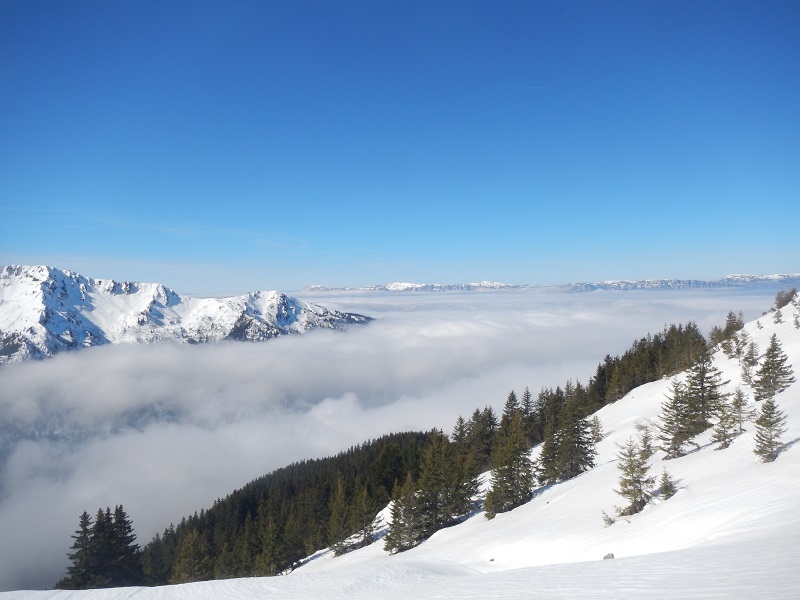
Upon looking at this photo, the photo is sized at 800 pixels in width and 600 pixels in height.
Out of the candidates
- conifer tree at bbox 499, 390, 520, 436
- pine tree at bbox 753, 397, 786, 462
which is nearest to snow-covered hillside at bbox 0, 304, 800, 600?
pine tree at bbox 753, 397, 786, 462

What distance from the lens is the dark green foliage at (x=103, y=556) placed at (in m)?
34.3

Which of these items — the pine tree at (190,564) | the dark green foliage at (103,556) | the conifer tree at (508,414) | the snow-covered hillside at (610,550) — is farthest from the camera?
the conifer tree at (508,414)

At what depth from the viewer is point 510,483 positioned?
34.8 meters

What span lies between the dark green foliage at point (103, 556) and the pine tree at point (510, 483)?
3110 cm

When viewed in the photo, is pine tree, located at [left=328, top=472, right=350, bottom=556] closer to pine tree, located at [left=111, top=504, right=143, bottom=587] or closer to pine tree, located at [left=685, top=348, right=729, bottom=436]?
pine tree, located at [left=111, top=504, right=143, bottom=587]

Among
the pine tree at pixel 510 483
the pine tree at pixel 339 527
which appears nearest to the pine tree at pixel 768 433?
the pine tree at pixel 510 483

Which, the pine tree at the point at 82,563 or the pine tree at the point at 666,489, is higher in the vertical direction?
the pine tree at the point at 666,489

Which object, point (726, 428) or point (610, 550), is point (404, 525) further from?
point (726, 428)

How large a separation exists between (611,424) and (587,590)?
5102 centimetres

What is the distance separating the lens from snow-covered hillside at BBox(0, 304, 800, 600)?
9.24 metres

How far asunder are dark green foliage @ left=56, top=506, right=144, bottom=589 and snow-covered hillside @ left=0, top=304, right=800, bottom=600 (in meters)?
18.7

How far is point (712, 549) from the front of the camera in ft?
37.0

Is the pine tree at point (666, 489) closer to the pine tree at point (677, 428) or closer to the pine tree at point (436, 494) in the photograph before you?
the pine tree at point (677, 428)

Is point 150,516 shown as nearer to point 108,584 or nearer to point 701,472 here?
point 108,584
